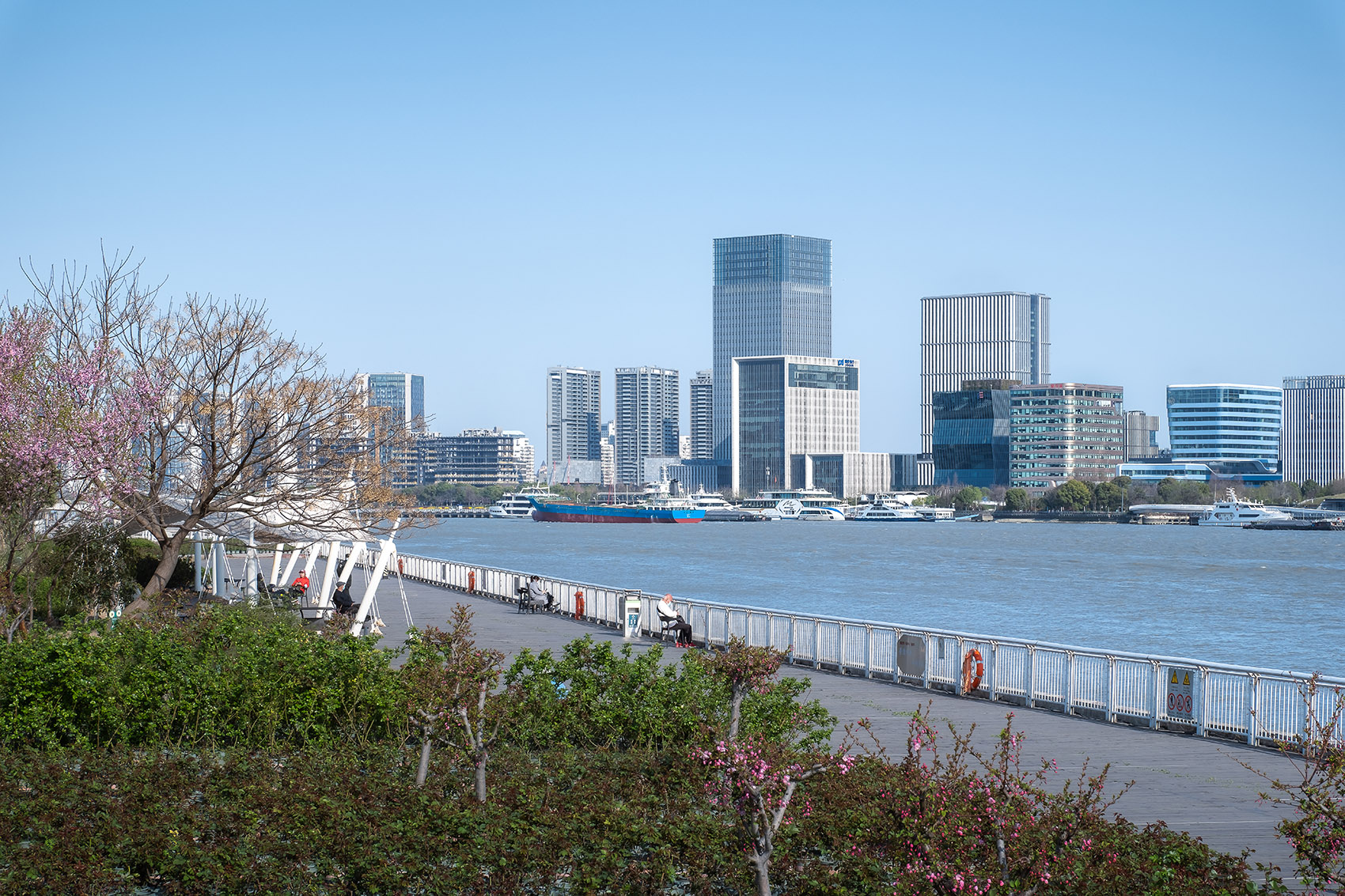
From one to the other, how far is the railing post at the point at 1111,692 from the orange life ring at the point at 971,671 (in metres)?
2.21

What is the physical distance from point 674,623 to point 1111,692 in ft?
34.6

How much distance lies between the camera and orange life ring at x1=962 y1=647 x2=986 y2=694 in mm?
20094

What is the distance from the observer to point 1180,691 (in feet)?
56.9

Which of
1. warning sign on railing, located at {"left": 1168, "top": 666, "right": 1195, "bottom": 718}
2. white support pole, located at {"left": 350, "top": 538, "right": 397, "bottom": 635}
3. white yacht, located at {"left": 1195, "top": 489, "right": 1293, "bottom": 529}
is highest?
white support pole, located at {"left": 350, "top": 538, "right": 397, "bottom": 635}

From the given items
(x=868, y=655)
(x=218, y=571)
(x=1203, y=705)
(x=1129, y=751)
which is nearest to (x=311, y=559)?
(x=218, y=571)

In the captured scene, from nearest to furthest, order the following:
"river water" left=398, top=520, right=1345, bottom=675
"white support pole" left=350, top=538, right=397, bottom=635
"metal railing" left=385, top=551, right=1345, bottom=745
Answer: "metal railing" left=385, top=551, right=1345, bottom=745
"white support pole" left=350, top=538, right=397, bottom=635
"river water" left=398, top=520, right=1345, bottom=675

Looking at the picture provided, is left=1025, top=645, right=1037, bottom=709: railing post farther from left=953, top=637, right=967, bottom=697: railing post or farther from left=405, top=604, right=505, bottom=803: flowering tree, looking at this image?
left=405, top=604, right=505, bottom=803: flowering tree

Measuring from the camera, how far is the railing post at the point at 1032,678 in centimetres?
1908

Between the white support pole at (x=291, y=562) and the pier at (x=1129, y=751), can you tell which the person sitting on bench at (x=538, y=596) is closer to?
the white support pole at (x=291, y=562)

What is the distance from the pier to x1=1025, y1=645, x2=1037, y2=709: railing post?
102 millimetres

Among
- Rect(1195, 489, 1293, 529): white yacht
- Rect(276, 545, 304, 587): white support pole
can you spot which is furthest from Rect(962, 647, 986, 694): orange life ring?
Rect(1195, 489, 1293, 529): white yacht

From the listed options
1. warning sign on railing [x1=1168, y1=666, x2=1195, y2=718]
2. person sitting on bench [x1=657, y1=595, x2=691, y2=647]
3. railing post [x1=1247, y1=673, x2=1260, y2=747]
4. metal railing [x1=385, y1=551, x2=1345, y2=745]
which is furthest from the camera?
person sitting on bench [x1=657, y1=595, x2=691, y2=647]

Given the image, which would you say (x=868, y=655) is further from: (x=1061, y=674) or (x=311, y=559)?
(x=311, y=559)

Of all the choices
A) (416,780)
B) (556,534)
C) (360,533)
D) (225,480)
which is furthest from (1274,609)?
(556,534)
